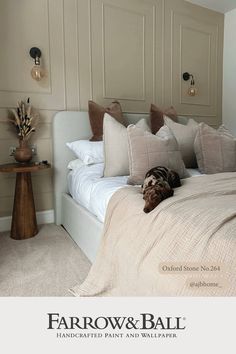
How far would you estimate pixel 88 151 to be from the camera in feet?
7.66

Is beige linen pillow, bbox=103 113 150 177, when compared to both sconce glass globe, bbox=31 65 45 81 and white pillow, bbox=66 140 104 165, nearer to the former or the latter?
white pillow, bbox=66 140 104 165

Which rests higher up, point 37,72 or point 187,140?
point 37,72

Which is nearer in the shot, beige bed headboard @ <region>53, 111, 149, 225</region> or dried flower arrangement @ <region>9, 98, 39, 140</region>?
dried flower arrangement @ <region>9, 98, 39, 140</region>

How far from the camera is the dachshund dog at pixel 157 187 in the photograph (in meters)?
1.26

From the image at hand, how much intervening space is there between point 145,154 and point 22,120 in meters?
1.26

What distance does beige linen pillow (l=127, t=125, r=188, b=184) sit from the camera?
5.66 ft

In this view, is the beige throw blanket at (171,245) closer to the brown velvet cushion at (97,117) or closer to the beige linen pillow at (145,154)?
the beige linen pillow at (145,154)

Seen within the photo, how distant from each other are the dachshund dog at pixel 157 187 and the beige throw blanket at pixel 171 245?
39 mm

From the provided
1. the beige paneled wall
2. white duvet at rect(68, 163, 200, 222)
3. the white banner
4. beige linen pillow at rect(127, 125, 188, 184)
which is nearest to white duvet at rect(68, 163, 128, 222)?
white duvet at rect(68, 163, 200, 222)

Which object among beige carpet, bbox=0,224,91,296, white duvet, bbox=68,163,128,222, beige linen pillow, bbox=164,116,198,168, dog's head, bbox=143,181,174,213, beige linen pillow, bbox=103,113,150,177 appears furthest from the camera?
beige linen pillow, bbox=164,116,198,168

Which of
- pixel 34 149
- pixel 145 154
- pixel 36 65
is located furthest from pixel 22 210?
pixel 36 65

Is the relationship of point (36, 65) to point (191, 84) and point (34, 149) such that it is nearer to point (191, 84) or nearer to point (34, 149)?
point (34, 149)

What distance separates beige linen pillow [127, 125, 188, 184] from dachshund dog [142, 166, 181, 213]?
0.58 ft

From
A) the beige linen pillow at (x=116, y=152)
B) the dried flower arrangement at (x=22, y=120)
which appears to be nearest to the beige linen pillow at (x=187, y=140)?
the beige linen pillow at (x=116, y=152)
